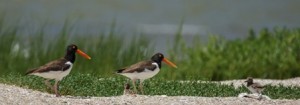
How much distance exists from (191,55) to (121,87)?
7137mm

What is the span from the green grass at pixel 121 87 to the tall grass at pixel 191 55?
133 cm

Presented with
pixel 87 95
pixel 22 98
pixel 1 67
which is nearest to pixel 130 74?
pixel 87 95

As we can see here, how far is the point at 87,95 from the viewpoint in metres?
15.0

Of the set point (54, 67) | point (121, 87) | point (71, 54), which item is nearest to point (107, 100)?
point (54, 67)

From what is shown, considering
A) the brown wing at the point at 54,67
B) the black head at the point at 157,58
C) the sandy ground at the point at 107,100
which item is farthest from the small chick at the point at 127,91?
the brown wing at the point at 54,67

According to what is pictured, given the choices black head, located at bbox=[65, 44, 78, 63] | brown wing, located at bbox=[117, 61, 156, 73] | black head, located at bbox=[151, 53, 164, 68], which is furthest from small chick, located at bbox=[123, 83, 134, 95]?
black head, located at bbox=[65, 44, 78, 63]

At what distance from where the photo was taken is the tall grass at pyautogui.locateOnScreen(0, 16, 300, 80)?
19.5 meters

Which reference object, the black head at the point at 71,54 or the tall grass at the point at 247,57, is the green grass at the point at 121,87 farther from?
the tall grass at the point at 247,57

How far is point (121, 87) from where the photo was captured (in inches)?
638

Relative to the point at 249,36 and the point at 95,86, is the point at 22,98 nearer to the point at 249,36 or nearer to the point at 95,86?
the point at 95,86

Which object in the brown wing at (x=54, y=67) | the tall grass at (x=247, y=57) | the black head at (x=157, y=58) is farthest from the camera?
the tall grass at (x=247, y=57)

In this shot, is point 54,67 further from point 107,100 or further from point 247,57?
point 247,57

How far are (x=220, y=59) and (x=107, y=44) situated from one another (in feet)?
11.2

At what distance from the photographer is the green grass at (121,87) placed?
1541 centimetres
